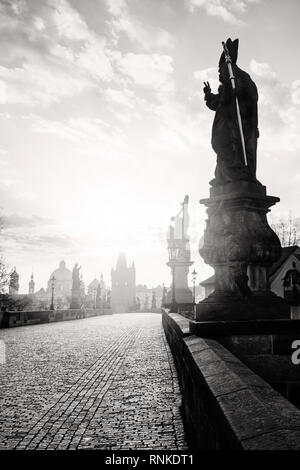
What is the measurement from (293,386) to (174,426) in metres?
1.47

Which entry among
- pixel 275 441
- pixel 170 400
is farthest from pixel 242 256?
pixel 275 441

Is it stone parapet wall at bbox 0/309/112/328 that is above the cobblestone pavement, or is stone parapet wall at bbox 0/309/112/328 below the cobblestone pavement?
below

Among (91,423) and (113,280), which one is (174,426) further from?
(113,280)

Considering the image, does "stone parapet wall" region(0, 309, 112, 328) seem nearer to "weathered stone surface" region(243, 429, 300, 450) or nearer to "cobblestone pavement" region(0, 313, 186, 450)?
"cobblestone pavement" region(0, 313, 186, 450)

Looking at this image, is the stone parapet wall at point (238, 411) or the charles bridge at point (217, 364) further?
the charles bridge at point (217, 364)

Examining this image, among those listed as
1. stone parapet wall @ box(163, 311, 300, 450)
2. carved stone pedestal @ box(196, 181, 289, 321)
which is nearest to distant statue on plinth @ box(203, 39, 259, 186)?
carved stone pedestal @ box(196, 181, 289, 321)

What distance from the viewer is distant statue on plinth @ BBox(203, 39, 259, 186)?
5.60 metres

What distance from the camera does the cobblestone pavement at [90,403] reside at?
3.98 m

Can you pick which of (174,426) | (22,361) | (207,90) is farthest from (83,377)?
(207,90)

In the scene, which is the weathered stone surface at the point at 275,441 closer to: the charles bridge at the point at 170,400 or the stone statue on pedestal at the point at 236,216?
→ the charles bridge at the point at 170,400

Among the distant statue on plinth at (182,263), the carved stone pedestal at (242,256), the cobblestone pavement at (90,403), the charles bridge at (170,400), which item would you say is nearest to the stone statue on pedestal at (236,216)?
the carved stone pedestal at (242,256)

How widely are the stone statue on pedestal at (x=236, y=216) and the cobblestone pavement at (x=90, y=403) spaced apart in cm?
156

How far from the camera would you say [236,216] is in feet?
17.0

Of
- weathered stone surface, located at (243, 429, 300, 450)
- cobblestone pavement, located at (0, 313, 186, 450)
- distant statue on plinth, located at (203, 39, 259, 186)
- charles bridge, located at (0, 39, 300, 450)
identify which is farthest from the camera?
distant statue on plinth, located at (203, 39, 259, 186)
